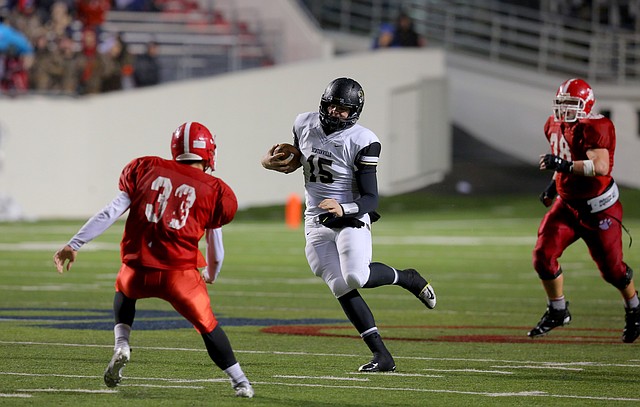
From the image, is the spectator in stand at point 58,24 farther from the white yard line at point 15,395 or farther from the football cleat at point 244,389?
the football cleat at point 244,389

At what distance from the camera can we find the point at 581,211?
9.27m

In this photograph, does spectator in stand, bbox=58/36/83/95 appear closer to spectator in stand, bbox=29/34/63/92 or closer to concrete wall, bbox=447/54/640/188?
spectator in stand, bbox=29/34/63/92

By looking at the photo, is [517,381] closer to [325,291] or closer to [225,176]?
[325,291]

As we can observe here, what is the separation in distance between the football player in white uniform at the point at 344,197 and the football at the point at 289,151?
1 centimetres

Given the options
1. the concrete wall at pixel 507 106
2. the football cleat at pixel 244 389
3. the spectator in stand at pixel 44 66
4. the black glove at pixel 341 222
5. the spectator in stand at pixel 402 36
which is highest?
the black glove at pixel 341 222

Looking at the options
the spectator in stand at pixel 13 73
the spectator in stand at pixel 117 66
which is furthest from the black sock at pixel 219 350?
the spectator in stand at pixel 117 66

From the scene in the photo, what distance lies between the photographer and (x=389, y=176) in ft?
86.5

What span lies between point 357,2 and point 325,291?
17.0 meters

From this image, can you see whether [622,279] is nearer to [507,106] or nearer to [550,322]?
[550,322]

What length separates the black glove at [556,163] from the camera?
873 cm

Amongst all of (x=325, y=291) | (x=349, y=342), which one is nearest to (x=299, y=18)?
(x=325, y=291)

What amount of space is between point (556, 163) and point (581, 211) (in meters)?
0.63

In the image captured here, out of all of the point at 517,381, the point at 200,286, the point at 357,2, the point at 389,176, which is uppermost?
the point at 200,286

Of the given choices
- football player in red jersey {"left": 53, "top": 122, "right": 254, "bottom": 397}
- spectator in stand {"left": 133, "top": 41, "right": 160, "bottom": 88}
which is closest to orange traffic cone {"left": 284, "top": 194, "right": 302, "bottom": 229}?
spectator in stand {"left": 133, "top": 41, "right": 160, "bottom": 88}
